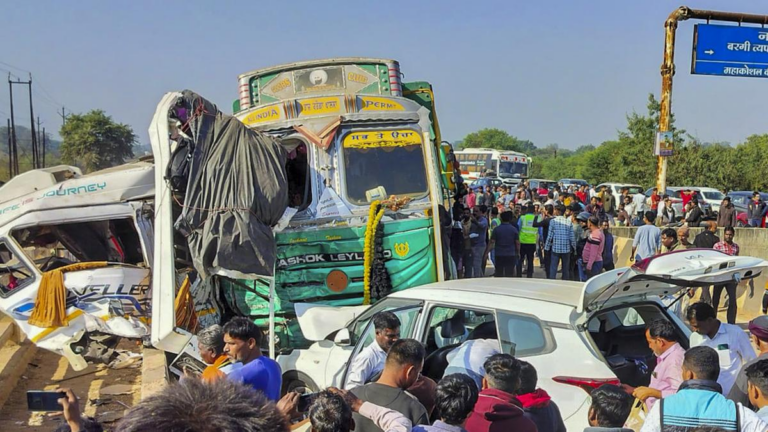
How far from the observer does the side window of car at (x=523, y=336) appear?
468 cm

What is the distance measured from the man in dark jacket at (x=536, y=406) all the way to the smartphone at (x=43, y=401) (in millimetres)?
2336

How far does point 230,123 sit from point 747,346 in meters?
5.55

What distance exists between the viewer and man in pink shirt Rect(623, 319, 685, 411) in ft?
14.5

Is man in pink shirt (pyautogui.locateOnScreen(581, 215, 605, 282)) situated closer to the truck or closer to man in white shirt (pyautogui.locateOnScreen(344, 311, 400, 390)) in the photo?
the truck

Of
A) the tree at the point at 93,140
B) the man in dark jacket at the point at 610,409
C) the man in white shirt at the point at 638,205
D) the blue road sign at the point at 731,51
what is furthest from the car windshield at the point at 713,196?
the tree at the point at 93,140

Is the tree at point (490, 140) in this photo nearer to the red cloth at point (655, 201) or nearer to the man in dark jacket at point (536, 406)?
the red cloth at point (655, 201)

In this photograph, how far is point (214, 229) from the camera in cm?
727

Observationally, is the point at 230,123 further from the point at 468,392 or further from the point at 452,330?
the point at 468,392

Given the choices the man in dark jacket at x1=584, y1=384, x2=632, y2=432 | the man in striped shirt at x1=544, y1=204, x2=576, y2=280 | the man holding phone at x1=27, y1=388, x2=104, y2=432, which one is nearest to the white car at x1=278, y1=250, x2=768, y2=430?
the man in dark jacket at x1=584, y1=384, x2=632, y2=432

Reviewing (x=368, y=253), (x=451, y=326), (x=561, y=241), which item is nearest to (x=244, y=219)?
(x=368, y=253)

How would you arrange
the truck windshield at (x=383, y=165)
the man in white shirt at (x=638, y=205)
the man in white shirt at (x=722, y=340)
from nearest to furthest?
the man in white shirt at (x=722, y=340) < the truck windshield at (x=383, y=165) < the man in white shirt at (x=638, y=205)

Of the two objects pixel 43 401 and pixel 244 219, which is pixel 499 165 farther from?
pixel 43 401

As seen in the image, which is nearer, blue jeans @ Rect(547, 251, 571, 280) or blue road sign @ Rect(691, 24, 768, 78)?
blue jeans @ Rect(547, 251, 571, 280)

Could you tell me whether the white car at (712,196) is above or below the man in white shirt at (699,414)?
below
